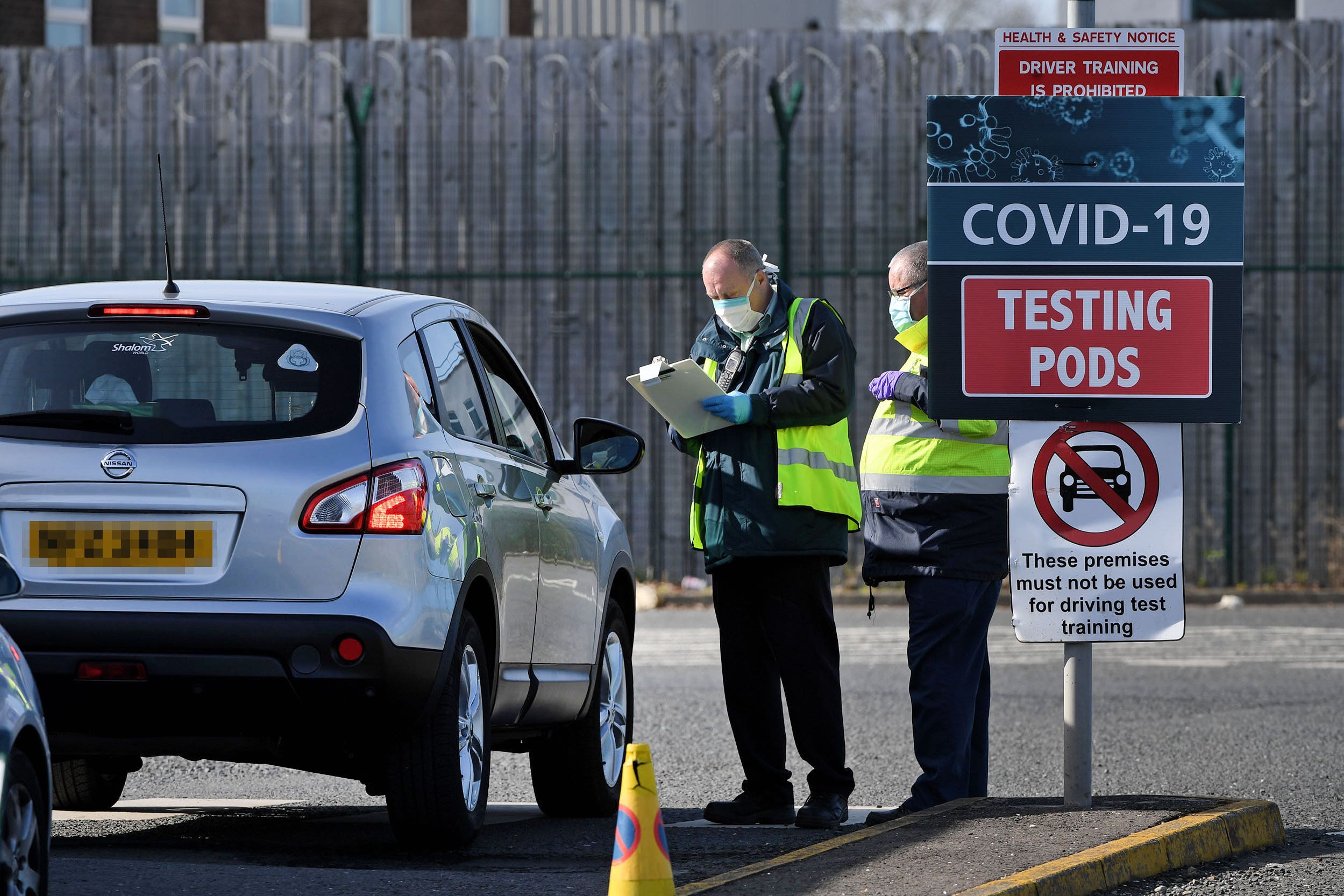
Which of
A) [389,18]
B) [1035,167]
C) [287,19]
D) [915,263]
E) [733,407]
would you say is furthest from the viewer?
[389,18]

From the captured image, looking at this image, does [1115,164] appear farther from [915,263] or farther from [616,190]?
[616,190]

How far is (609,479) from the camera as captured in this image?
1647 centimetres

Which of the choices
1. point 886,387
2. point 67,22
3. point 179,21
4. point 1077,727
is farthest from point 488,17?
point 1077,727

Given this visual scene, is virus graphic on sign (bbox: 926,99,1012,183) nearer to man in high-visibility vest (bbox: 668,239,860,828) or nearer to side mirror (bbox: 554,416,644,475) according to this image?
man in high-visibility vest (bbox: 668,239,860,828)

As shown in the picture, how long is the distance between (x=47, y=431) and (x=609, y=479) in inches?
439

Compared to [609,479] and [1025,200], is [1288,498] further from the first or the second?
[1025,200]

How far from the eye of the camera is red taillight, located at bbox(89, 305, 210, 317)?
5621 millimetres

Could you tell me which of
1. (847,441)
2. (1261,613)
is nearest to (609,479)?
(1261,613)

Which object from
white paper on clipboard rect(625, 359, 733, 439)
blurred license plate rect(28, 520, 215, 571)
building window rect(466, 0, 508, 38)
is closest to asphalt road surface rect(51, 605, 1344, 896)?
blurred license plate rect(28, 520, 215, 571)

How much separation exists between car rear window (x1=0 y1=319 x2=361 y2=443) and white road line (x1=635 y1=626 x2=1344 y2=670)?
6.26 m

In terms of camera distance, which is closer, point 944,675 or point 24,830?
point 24,830

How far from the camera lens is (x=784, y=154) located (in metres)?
16.1

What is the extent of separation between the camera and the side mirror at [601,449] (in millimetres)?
6922

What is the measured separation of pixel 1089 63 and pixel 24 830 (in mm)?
3788
